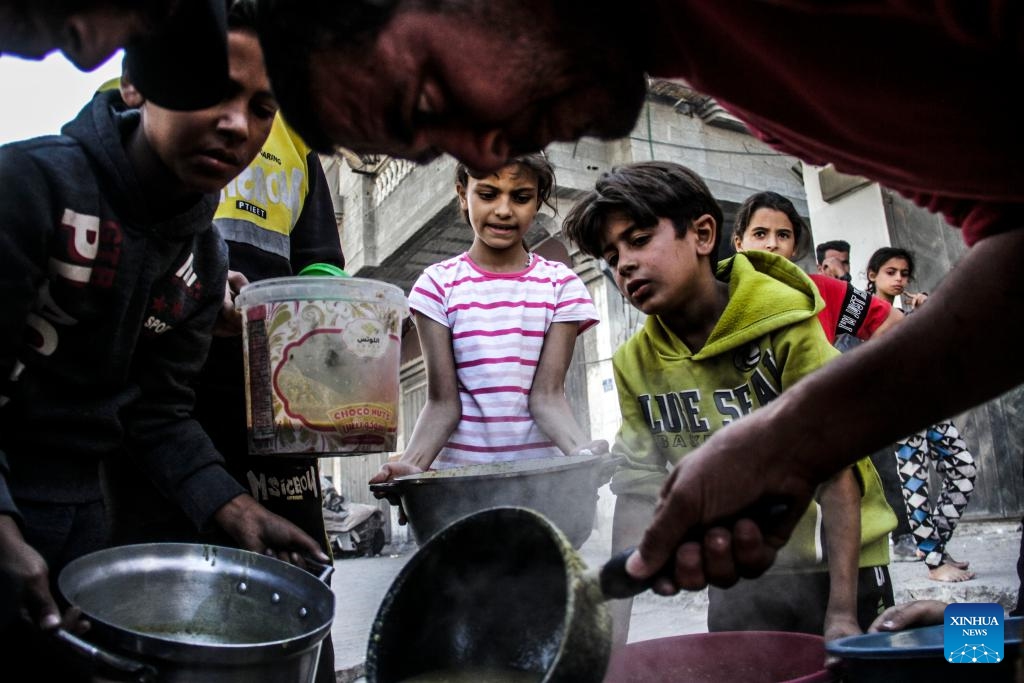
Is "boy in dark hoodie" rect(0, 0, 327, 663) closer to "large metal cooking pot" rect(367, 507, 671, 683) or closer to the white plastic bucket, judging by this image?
the white plastic bucket

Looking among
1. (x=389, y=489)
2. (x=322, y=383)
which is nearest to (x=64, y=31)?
(x=322, y=383)

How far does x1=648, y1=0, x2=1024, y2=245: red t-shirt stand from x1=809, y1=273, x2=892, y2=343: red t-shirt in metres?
1.76

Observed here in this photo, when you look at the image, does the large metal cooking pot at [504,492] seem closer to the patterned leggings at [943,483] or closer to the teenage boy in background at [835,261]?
the patterned leggings at [943,483]

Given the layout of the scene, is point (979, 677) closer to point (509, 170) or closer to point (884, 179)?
point (884, 179)

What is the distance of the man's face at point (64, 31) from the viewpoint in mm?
834

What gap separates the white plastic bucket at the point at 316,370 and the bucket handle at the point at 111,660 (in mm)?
583

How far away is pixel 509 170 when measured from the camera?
262cm

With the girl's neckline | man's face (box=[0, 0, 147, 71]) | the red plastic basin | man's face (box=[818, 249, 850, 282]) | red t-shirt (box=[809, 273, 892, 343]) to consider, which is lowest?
the red plastic basin

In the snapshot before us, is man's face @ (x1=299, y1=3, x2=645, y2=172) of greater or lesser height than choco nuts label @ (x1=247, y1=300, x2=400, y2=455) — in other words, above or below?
above

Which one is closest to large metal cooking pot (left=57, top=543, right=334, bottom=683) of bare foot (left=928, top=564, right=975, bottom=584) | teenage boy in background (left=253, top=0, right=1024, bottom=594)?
teenage boy in background (left=253, top=0, right=1024, bottom=594)

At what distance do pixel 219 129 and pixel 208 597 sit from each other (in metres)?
0.87

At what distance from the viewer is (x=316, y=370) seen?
156 cm

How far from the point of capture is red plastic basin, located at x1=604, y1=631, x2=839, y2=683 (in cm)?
144

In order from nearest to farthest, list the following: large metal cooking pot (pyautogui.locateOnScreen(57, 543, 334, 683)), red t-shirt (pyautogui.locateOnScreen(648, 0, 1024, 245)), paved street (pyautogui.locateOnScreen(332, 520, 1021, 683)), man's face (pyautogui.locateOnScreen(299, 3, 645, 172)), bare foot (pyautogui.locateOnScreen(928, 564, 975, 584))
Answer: red t-shirt (pyautogui.locateOnScreen(648, 0, 1024, 245)) → man's face (pyautogui.locateOnScreen(299, 3, 645, 172)) → large metal cooking pot (pyautogui.locateOnScreen(57, 543, 334, 683)) → paved street (pyautogui.locateOnScreen(332, 520, 1021, 683)) → bare foot (pyautogui.locateOnScreen(928, 564, 975, 584))
